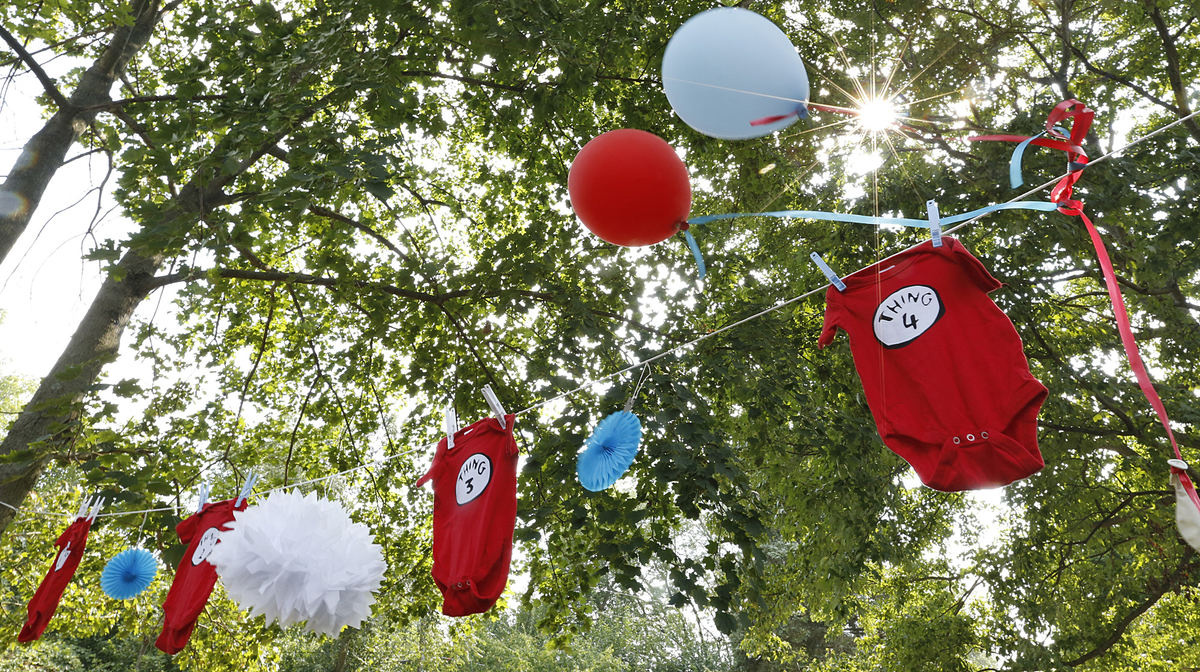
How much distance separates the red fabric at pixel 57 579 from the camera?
4.16 metres

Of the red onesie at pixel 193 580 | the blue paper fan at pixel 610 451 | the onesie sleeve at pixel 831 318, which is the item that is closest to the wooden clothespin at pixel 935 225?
the onesie sleeve at pixel 831 318

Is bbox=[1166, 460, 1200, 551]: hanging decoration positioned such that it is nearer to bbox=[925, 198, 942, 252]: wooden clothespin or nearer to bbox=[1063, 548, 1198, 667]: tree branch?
bbox=[925, 198, 942, 252]: wooden clothespin

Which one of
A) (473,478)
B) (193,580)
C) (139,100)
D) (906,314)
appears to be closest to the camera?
(906,314)

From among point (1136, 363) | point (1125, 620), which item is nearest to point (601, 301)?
point (1136, 363)

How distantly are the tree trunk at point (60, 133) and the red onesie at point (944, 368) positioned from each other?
4892 millimetres

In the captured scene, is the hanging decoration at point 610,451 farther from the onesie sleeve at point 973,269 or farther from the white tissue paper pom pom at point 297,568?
the onesie sleeve at point 973,269

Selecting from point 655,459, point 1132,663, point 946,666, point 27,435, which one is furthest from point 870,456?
point 27,435

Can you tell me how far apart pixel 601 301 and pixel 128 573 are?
3481 millimetres

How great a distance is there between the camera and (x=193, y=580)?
380 centimetres

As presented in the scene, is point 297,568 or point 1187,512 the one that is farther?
point 297,568

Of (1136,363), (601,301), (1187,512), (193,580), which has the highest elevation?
(601,301)

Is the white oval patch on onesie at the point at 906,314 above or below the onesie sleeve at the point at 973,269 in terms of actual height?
below

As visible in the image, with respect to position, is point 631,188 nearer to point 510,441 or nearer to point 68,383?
point 510,441

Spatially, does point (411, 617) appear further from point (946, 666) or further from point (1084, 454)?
point (1084, 454)
